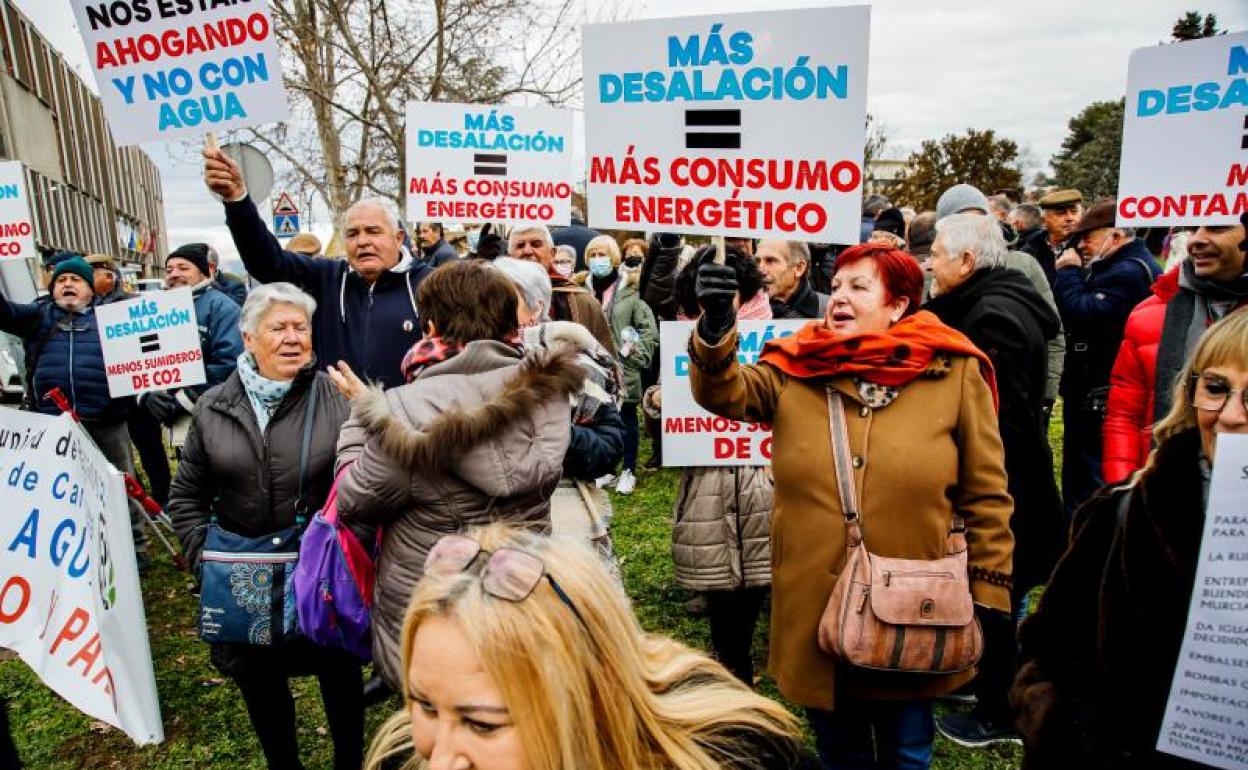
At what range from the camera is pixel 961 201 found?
530 cm

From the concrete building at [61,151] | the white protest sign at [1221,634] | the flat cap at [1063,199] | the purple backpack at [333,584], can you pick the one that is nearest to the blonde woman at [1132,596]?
the white protest sign at [1221,634]

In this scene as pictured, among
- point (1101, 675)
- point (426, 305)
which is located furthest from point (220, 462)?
point (1101, 675)

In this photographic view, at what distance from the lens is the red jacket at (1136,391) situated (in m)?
2.97

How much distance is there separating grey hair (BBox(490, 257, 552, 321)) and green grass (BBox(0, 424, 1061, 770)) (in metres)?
1.89

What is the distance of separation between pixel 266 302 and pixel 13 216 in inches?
138

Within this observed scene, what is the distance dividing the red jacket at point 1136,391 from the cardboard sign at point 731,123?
3.92ft

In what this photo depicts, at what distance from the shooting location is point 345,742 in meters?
3.07

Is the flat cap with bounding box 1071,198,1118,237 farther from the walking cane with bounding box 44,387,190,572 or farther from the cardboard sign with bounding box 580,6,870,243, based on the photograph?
the walking cane with bounding box 44,387,190,572

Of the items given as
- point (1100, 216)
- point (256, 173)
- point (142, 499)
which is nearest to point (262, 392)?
point (142, 499)

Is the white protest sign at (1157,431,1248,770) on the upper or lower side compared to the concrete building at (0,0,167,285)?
lower

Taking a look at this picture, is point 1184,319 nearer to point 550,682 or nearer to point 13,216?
point 550,682

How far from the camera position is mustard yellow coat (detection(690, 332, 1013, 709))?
2.25 metres

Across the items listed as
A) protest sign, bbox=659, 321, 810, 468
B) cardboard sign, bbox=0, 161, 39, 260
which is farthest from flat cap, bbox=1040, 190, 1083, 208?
cardboard sign, bbox=0, 161, 39, 260

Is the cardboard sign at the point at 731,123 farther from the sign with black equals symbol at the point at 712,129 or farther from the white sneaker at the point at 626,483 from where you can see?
the white sneaker at the point at 626,483
